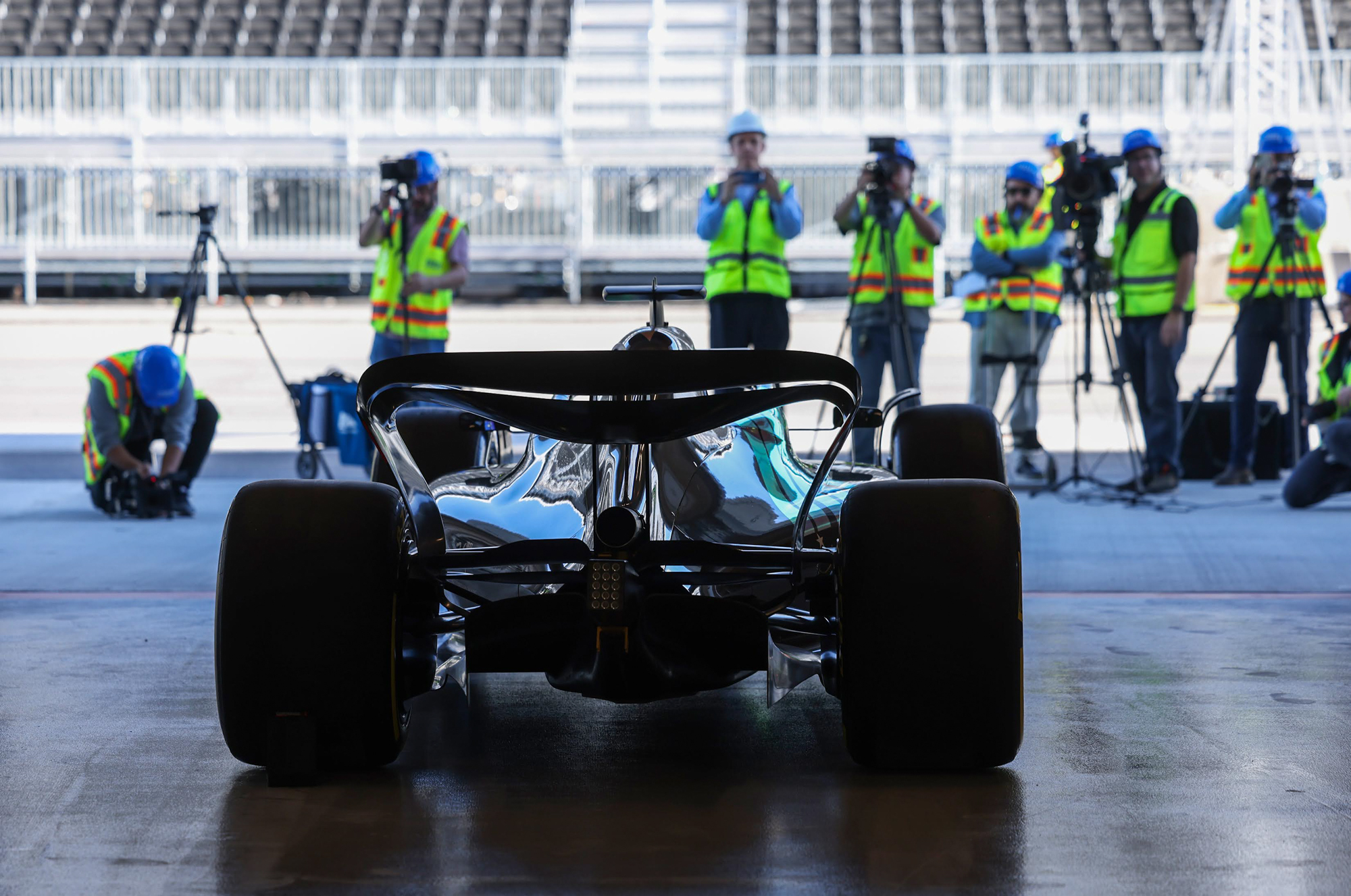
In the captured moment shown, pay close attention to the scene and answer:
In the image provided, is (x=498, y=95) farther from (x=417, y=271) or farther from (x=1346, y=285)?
(x=1346, y=285)

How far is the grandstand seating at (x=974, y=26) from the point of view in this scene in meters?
27.1

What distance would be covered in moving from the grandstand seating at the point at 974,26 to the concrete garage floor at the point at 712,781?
74.0 feet

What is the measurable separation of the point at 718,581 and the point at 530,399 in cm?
53

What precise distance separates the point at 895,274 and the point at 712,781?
6064 mm

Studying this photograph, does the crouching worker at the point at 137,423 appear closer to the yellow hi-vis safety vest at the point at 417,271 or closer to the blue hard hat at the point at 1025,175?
the yellow hi-vis safety vest at the point at 417,271

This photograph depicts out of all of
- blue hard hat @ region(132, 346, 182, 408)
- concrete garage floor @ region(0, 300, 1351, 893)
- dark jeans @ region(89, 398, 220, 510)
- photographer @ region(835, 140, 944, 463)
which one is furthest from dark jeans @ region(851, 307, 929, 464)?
blue hard hat @ region(132, 346, 182, 408)

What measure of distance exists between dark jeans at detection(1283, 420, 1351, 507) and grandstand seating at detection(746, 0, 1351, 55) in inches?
780

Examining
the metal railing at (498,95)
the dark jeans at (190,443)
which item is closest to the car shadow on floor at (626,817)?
the dark jeans at (190,443)

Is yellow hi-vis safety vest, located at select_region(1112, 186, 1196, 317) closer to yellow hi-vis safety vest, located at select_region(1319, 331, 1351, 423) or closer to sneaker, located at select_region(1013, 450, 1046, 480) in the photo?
yellow hi-vis safety vest, located at select_region(1319, 331, 1351, 423)

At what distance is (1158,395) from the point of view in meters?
8.90

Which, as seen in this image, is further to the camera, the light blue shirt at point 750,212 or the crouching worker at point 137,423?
the light blue shirt at point 750,212

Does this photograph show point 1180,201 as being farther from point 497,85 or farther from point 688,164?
point 497,85

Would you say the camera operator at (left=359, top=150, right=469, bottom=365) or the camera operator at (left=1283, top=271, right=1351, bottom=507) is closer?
the camera operator at (left=1283, top=271, right=1351, bottom=507)

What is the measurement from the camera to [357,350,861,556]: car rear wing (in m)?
2.95
